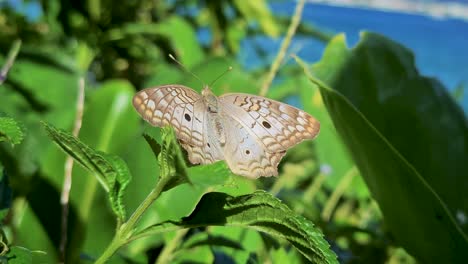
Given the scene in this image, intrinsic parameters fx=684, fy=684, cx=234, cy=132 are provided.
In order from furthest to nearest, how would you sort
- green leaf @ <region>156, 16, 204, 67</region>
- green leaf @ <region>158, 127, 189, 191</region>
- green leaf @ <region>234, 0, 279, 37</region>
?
green leaf @ <region>234, 0, 279, 37</region> < green leaf @ <region>156, 16, 204, 67</region> < green leaf @ <region>158, 127, 189, 191</region>

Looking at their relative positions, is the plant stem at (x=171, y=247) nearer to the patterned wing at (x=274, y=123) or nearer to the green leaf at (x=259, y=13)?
the patterned wing at (x=274, y=123)

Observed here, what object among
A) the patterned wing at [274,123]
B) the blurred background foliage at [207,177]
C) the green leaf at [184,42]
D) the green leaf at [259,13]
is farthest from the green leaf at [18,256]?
the green leaf at [259,13]

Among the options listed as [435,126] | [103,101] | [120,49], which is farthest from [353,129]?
[120,49]

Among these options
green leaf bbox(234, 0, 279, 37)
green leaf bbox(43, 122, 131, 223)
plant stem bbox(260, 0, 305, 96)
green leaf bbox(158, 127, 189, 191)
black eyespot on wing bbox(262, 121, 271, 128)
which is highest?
green leaf bbox(234, 0, 279, 37)

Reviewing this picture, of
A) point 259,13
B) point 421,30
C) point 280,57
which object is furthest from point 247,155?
point 421,30

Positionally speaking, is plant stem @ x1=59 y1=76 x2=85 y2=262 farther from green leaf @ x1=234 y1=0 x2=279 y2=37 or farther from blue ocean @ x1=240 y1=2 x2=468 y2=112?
blue ocean @ x1=240 y1=2 x2=468 y2=112

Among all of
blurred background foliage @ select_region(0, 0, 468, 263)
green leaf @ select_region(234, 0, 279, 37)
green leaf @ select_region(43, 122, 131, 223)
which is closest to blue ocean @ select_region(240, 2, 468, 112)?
green leaf @ select_region(234, 0, 279, 37)
